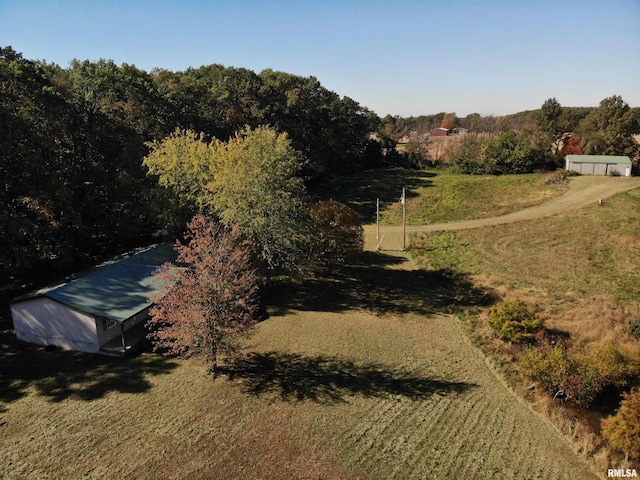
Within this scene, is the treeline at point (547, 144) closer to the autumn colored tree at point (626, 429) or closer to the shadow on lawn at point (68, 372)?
the autumn colored tree at point (626, 429)

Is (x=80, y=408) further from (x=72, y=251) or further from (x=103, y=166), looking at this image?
(x=103, y=166)

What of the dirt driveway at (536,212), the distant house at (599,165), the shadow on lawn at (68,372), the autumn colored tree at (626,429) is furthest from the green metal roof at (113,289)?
the distant house at (599,165)

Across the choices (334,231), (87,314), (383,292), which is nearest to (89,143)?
(87,314)

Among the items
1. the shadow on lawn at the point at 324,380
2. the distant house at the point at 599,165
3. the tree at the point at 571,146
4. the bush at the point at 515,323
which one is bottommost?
the shadow on lawn at the point at 324,380

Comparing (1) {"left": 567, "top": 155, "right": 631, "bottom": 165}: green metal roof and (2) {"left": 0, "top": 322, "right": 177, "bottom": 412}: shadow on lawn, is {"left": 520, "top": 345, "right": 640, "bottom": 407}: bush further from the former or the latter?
(1) {"left": 567, "top": 155, "right": 631, "bottom": 165}: green metal roof

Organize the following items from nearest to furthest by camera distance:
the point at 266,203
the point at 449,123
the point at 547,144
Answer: the point at 266,203
the point at 547,144
the point at 449,123

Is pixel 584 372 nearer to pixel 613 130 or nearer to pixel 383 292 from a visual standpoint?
pixel 383 292
